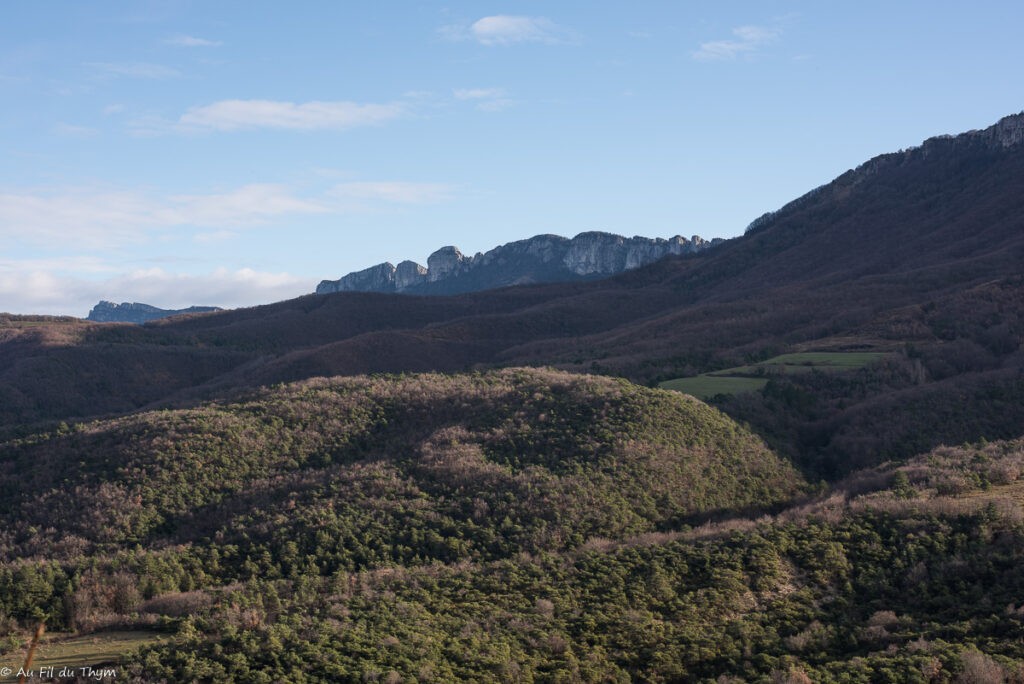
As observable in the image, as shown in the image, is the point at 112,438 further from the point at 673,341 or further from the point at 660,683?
the point at 673,341

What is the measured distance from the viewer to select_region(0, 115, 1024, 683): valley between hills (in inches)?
696

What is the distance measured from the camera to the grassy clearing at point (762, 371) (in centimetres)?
4997

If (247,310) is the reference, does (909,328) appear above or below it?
below

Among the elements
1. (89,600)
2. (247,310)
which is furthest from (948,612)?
(247,310)

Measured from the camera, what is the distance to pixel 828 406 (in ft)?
157

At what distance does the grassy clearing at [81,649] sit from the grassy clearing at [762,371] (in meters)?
36.5

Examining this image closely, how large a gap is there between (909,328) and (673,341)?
71.7ft

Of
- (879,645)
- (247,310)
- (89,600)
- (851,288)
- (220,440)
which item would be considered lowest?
(879,645)

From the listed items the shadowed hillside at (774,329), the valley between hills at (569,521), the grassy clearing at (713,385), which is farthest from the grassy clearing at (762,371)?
the shadowed hillside at (774,329)

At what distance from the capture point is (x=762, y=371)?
55188mm

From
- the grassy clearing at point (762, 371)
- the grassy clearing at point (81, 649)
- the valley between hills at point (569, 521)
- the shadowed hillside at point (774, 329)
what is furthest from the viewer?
the grassy clearing at point (762, 371)

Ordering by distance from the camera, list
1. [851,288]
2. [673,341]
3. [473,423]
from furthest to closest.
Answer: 1. [851,288]
2. [673,341]
3. [473,423]

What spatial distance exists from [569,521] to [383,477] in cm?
917

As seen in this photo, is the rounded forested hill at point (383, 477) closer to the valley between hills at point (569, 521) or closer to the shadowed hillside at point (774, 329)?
the valley between hills at point (569, 521)
